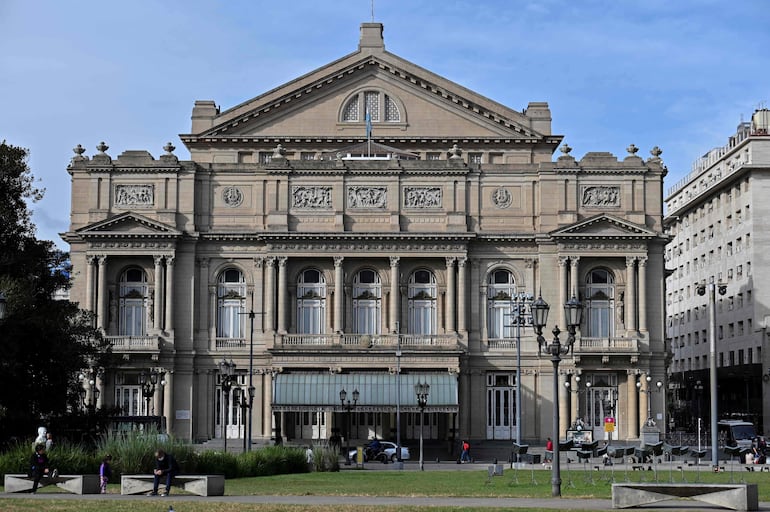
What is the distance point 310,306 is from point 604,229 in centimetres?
2005

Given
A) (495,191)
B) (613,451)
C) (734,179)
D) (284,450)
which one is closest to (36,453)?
(284,450)

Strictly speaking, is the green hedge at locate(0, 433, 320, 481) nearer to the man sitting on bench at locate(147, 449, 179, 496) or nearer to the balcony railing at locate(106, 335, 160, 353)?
the man sitting on bench at locate(147, 449, 179, 496)

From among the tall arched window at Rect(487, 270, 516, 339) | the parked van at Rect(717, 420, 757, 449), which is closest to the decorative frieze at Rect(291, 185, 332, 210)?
the tall arched window at Rect(487, 270, 516, 339)

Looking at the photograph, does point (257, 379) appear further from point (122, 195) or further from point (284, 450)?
point (284, 450)

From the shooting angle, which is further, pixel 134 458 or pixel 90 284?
pixel 90 284

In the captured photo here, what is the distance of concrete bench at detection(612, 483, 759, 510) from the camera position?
120 feet

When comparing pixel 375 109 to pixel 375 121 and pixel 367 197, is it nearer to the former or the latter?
pixel 375 121

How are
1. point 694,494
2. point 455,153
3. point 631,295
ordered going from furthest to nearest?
point 455,153
point 631,295
point 694,494

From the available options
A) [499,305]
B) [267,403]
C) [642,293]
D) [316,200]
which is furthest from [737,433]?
[316,200]

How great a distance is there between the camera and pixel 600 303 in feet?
302

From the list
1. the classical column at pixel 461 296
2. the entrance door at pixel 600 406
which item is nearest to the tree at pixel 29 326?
the classical column at pixel 461 296

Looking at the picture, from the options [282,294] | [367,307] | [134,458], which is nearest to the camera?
[134,458]

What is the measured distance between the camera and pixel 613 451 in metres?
69.4

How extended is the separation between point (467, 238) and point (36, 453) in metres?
50.3
